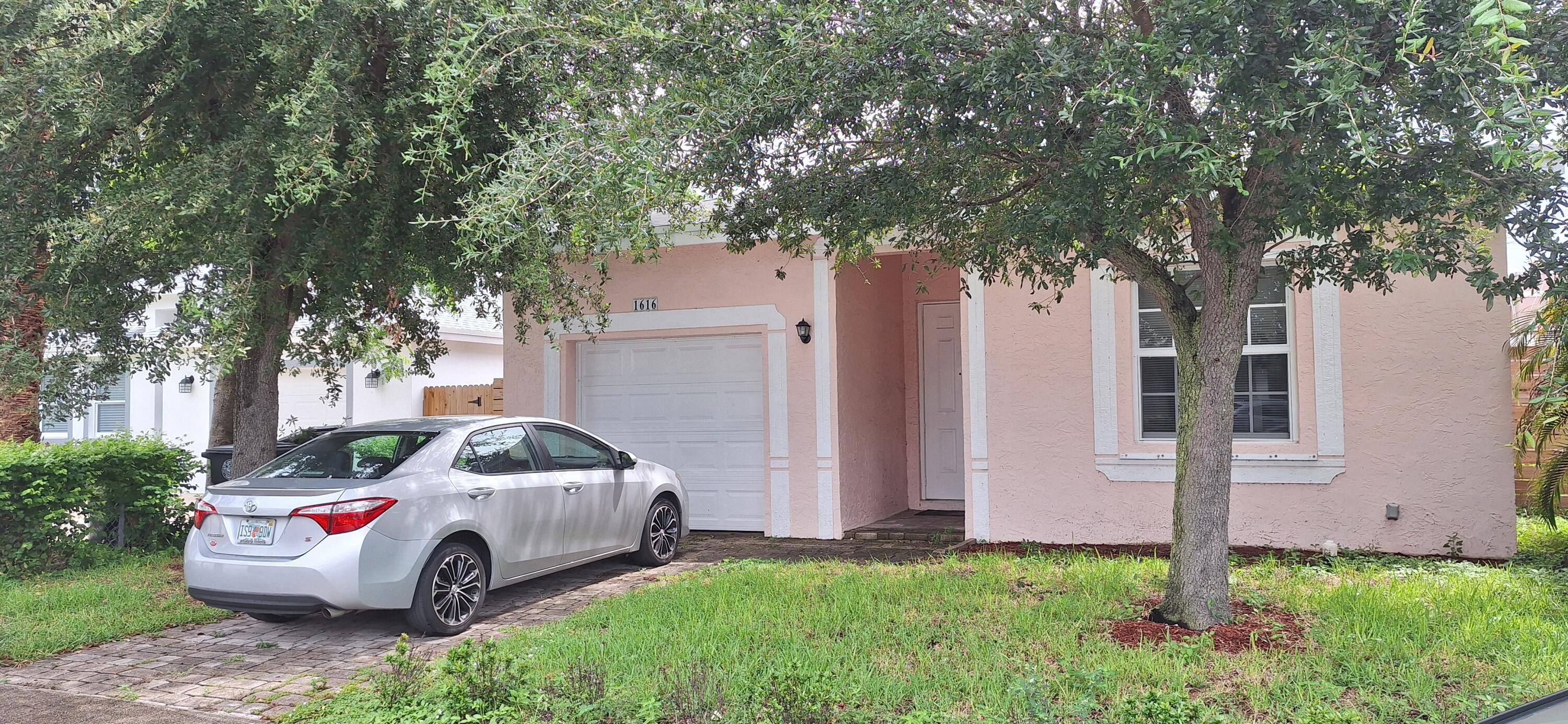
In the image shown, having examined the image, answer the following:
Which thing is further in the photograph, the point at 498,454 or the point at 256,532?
the point at 498,454

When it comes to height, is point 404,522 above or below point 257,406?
below

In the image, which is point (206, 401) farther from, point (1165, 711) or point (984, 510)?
point (1165, 711)

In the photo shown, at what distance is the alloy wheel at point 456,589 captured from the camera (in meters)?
6.23

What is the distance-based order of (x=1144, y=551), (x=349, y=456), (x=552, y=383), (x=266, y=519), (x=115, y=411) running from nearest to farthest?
1. (x=266, y=519)
2. (x=349, y=456)
3. (x=1144, y=551)
4. (x=552, y=383)
5. (x=115, y=411)

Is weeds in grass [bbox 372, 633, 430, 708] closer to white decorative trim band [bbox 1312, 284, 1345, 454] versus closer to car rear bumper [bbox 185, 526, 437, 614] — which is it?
car rear bumper [bbox 185, 526, 437, 614]

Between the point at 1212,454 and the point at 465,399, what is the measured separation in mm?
13568

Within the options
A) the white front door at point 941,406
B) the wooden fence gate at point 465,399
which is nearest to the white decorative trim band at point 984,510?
the white front door at point 941,406

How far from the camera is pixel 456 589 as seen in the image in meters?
6.34

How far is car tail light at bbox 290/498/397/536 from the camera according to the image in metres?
5.83

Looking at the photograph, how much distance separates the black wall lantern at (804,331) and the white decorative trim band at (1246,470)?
2.92 meters

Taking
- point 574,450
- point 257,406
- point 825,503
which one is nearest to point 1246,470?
point 825,503

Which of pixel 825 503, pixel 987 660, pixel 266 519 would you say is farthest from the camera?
pixel 825 503

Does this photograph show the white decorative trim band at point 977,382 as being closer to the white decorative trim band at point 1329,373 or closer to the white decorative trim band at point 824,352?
the white decorative trim band at point 824,352

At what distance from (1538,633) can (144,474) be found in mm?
10378
